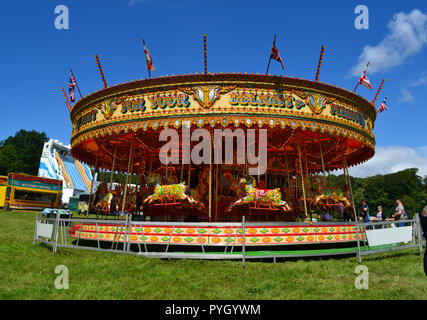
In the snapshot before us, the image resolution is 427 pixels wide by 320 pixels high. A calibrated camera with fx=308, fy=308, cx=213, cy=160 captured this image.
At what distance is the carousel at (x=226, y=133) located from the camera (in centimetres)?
880

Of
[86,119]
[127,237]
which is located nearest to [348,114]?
[127,237]

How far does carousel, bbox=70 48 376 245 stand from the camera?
8.80 m

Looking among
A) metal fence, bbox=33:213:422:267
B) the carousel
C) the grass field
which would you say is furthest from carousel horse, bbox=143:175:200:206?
the grass field

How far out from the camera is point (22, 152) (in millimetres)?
67250

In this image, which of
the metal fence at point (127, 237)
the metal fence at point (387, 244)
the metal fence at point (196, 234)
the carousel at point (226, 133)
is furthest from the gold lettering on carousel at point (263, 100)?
the metal fence at point (387, 244)

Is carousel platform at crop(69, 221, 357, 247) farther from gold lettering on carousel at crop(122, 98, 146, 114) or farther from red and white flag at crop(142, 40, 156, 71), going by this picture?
red and white flag at crop(142, 40, 156, 71)
